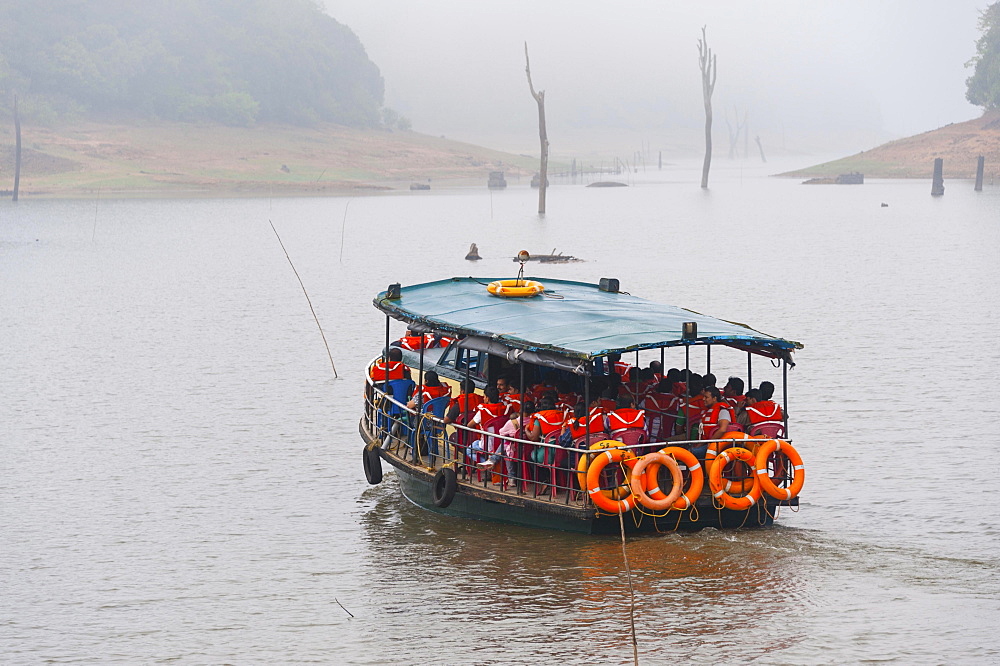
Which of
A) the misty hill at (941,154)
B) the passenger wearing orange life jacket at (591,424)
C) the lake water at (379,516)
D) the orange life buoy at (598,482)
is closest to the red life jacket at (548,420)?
the passenger wearing orange life jacket at (591,424)

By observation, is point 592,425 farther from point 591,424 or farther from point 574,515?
point 574,515

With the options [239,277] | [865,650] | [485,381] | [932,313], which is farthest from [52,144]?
[865,650]

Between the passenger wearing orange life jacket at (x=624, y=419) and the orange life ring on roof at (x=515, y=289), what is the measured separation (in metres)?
3.83

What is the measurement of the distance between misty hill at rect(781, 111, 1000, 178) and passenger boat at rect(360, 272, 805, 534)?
4564 inches

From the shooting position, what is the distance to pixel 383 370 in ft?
67.8

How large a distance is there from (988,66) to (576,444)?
5172 inches

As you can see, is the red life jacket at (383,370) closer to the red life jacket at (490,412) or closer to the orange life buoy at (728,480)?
the red life jacket at (490,412)

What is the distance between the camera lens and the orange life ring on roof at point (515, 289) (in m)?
19.5

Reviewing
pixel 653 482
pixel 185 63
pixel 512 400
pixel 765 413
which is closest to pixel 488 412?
pixel 512 400

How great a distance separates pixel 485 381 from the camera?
19234mm

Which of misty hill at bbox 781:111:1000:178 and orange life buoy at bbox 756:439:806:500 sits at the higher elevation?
misty hill at bbox 781:111:1000:178

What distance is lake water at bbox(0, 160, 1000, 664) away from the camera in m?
14.6

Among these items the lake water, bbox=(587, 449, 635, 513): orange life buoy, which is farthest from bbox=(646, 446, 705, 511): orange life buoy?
the lake water

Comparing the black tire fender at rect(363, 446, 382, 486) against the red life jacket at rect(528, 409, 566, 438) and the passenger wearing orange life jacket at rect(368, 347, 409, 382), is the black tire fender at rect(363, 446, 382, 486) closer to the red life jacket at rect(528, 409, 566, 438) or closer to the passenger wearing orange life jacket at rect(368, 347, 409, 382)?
the passenger wearing orange life jacket at rect(368, 347, 409, 382)
